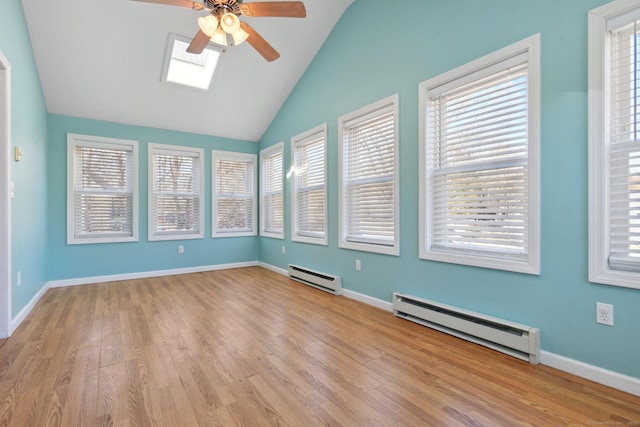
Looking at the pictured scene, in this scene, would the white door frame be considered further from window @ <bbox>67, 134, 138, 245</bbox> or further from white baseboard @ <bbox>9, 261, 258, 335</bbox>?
window @ <bbox>67, 134, 138, 245</bbox>

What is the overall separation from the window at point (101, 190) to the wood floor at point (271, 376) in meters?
1.71

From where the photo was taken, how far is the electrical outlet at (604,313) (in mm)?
1773

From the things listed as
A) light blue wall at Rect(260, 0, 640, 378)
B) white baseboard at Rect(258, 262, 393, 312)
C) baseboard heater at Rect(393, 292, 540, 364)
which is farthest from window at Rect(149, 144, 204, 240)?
baseboard heater at Rect(393, 292, 540, 364)

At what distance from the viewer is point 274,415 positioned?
5.09 feet

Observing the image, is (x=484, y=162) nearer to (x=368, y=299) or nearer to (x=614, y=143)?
(x=614, y=143)

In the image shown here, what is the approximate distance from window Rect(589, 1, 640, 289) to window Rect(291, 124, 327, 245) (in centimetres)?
278

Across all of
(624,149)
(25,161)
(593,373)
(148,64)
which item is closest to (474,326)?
(593,373)

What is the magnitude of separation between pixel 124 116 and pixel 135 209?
4.75ft

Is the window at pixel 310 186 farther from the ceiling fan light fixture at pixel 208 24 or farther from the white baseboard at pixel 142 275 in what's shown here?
the ceiling fan light fixture at pixel 208 24

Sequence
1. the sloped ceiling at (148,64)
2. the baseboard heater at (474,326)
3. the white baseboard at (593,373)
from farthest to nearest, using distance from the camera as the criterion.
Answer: the sloped ceiling at (148,64) < the baseboard heater at (474,326) < the white baseboard at (593,373)

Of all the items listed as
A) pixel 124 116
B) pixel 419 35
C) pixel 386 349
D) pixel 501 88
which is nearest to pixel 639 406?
pixel 386 349

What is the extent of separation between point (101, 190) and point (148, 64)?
2.06m

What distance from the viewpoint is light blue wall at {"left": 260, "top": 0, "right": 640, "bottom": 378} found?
6.12 feet

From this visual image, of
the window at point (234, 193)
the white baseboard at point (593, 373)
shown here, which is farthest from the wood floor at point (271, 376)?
the window at point (234, 193)
